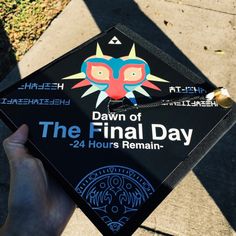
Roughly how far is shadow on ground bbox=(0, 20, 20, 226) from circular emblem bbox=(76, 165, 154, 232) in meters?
1.13

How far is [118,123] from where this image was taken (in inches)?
82.9

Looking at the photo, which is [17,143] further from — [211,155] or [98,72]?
[211,155]

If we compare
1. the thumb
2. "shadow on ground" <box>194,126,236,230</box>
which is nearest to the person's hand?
the thumb

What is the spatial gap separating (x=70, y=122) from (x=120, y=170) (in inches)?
17.0

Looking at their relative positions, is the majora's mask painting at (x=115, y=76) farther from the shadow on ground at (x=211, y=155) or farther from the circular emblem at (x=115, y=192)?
the shadow on ground at (x=211, y=155)

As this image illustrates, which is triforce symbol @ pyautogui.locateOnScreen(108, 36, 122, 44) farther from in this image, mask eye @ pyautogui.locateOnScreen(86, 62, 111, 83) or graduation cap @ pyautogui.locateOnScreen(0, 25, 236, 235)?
mask eye @ pyautogui.locateOnScreen(86, 62, 111, 83)

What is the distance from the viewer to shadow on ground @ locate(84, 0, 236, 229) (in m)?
2.79

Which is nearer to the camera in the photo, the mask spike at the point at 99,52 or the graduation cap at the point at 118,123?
the graduation cap at the point at 118,123

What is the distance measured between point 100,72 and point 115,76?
0.11 meters

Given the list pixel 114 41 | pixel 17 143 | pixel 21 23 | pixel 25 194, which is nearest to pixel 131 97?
pixel 114 41

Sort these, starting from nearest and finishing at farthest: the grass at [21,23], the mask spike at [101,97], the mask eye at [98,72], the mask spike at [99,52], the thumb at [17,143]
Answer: the thumb at [17,143] < the mask spike at [101,97] < the mask eye at [98,72] < the mask spike at [99,52] < the grass at [21,23]

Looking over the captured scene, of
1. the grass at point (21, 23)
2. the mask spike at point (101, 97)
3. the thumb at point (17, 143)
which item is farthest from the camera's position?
the grass at point (21, 23)

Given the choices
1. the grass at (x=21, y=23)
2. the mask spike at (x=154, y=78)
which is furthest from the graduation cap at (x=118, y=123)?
the grass at (x=21, y=23)

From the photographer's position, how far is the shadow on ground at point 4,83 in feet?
9.07
